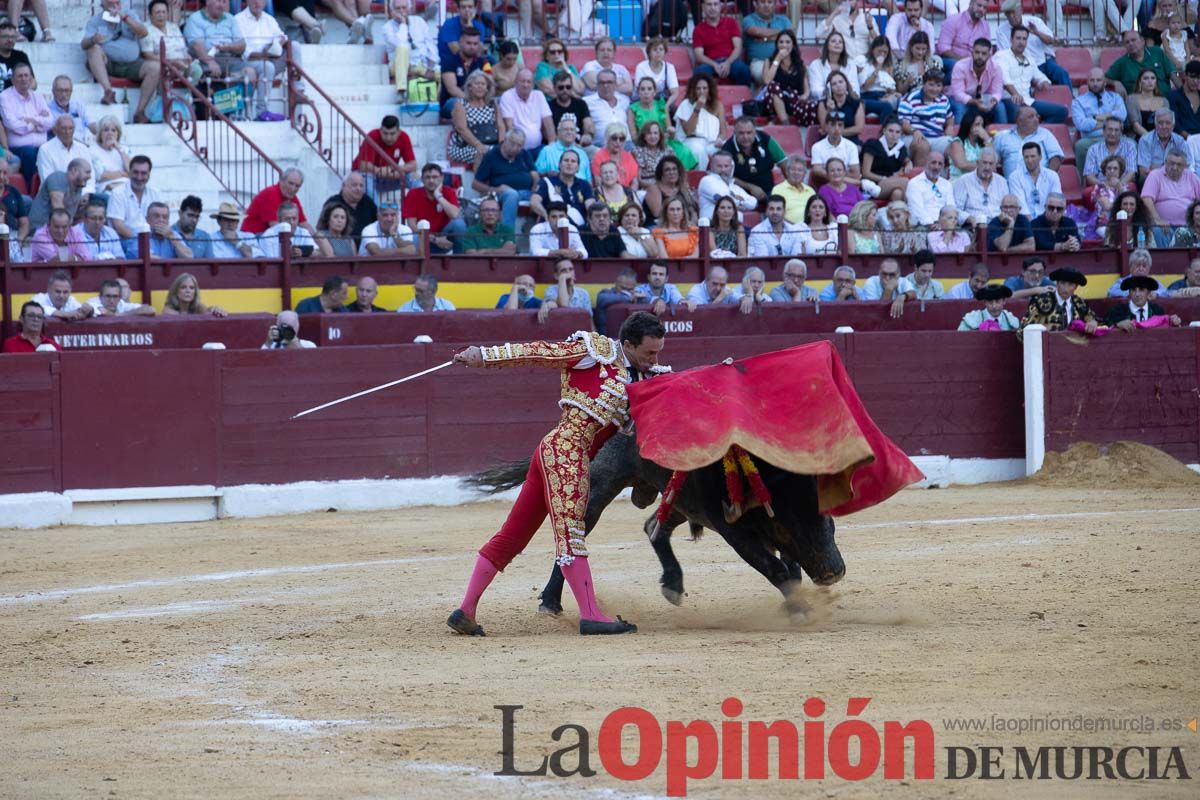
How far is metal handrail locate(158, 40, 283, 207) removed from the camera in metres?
13.0

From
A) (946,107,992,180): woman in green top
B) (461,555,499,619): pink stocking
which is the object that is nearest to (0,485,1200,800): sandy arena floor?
(461,555,499,619): pink stocking

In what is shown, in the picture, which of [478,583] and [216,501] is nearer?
[478,583]

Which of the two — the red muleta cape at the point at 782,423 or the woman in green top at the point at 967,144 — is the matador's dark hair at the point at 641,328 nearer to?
the red muleta cape at the point at 782,423

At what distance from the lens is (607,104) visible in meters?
13.6

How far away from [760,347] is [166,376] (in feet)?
13.2

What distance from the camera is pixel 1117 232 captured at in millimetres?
13266

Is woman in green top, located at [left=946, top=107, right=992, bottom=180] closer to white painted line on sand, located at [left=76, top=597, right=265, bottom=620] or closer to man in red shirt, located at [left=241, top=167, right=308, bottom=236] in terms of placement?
man in red shirt, located at [left=241, top=167, right=308, bottom=236]

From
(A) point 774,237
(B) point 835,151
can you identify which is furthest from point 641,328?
(B) point 835,151

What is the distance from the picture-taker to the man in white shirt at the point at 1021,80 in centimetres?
1514

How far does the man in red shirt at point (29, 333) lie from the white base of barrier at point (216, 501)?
943 mm

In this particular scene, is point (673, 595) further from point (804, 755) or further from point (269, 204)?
point (269, 204)

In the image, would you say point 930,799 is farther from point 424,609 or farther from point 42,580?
point 42,580

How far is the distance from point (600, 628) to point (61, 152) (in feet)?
24.0

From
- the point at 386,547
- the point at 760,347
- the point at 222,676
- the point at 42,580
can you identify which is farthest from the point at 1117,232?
the point at 222,676
